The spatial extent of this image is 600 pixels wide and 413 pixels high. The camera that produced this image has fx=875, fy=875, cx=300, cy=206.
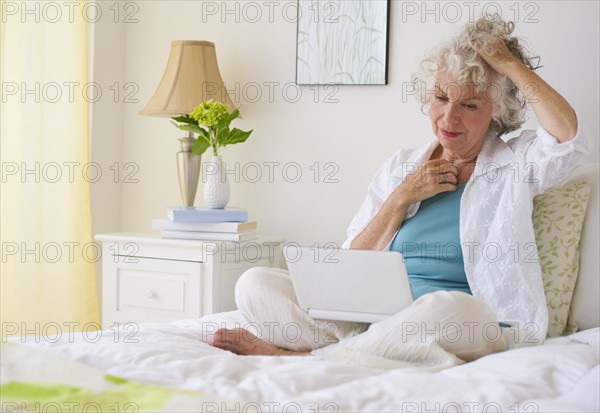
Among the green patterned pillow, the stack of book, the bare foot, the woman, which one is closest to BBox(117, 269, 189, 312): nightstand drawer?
the stack of book

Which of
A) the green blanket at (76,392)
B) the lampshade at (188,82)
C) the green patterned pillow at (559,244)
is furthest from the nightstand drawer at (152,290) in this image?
the green blanket at (76,392)

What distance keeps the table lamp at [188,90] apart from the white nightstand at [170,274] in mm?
243

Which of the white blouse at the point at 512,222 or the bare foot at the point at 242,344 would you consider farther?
the white blouse at the point at 512,222

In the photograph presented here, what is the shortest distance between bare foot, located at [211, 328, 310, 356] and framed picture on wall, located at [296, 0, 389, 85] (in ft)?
4.20

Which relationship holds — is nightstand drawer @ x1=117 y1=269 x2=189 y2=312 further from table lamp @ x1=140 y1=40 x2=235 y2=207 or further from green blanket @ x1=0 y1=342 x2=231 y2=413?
green blanket @ x1=0 y1=342 x2=231 y2=413

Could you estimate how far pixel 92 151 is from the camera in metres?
3.27

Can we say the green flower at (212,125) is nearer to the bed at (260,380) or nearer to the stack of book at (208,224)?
the stack of book at (208,224)

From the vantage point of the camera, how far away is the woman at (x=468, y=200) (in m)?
1.95

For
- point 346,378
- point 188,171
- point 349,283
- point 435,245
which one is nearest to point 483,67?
point 435,245

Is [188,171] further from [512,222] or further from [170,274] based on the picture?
[512,222]

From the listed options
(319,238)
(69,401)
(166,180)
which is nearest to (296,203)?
(319,238)

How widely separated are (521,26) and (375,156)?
0.62 metres

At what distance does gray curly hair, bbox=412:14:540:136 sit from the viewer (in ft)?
7.19

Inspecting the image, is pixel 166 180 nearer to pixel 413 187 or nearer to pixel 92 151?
pixel 92 151
